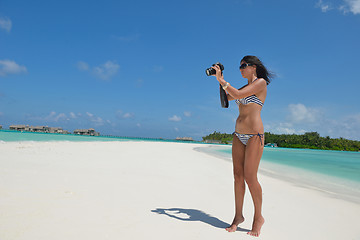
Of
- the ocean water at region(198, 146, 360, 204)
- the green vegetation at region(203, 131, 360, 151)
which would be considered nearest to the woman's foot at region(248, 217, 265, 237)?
the ocean water at region(198, 146, 360, 204)

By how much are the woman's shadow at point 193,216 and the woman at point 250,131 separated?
22cm

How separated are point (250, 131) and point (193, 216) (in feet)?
5.02

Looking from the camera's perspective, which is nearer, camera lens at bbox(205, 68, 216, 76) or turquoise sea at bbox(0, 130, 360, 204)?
camera lens at bbox(205, 68, 216, 76)

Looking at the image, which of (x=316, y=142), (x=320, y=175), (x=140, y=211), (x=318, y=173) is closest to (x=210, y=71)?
(x=140, y=211)

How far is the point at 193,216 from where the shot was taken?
3.28 metres

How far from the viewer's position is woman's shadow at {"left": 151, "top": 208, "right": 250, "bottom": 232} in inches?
121

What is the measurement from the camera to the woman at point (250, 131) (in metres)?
2.81

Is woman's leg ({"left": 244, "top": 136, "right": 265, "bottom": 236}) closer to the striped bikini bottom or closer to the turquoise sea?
the striped bikini bottom

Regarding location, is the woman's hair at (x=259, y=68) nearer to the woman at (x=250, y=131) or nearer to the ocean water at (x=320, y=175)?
the woman at (x=250, y=131)

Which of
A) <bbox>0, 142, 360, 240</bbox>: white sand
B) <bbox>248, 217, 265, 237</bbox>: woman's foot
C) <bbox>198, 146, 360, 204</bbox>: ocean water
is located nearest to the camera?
<bbox>0, 142, 360, 240</bbox>: white sand

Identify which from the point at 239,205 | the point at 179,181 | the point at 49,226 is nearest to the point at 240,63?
the point at 239,205

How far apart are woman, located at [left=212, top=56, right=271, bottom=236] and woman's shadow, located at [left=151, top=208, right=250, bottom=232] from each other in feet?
0.74

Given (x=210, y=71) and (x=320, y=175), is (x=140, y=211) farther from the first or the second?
(x=320, y=175)

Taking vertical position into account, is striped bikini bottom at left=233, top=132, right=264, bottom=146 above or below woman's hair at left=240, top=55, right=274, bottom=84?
below
